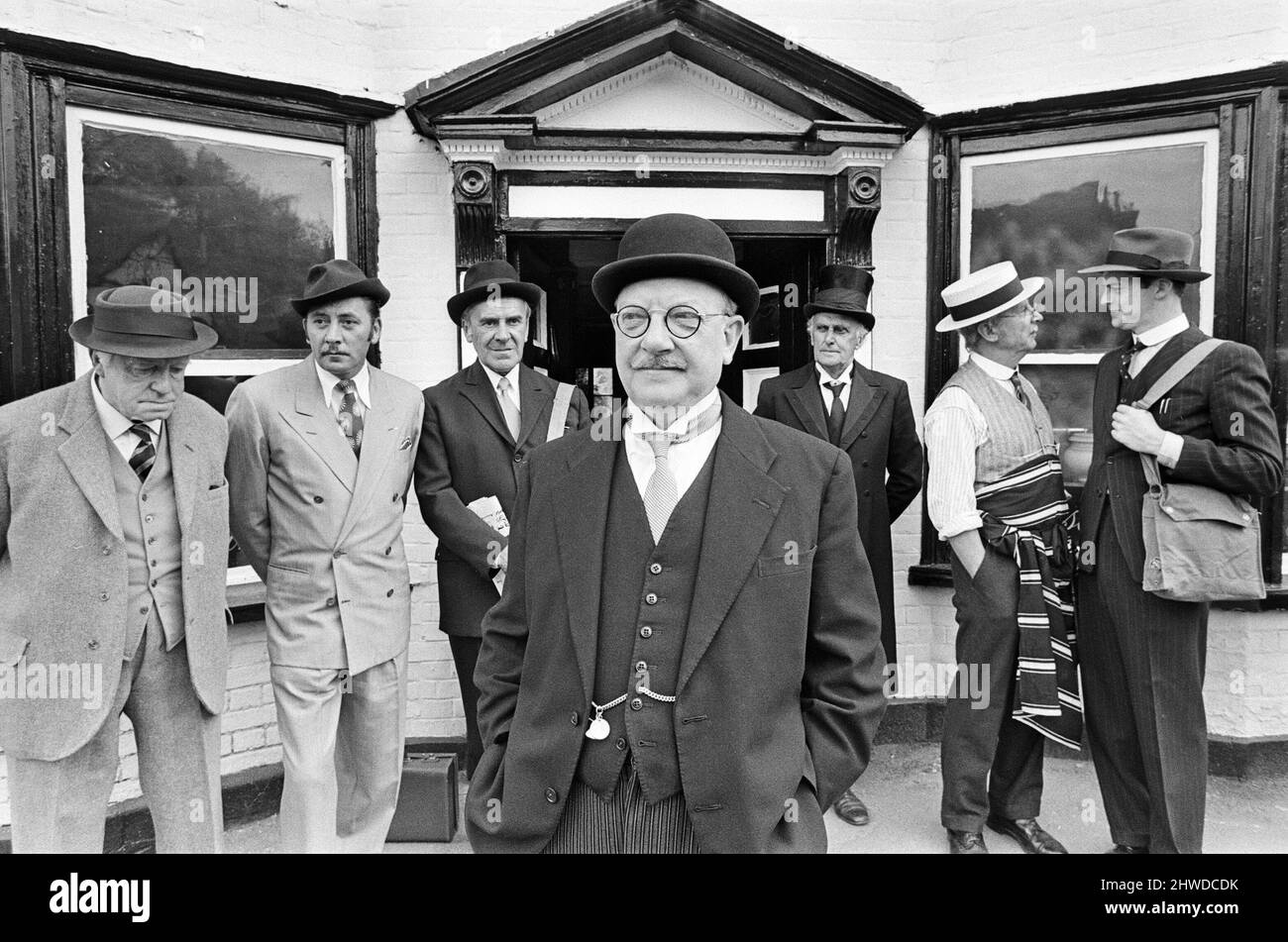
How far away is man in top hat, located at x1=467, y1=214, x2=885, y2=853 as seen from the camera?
183cm

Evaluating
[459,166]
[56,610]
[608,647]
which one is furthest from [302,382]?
[608,647]

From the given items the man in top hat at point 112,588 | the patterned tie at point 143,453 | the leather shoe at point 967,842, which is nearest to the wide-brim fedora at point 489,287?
the man in top hat at point 112,588

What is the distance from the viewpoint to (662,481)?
1978mm

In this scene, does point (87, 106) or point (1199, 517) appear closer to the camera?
point (1199, 517)

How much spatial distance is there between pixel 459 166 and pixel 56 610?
8.75 ft

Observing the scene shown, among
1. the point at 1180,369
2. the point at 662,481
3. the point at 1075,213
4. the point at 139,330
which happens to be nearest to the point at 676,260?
the point at 662,481

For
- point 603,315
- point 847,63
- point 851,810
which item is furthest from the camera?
point 603,315

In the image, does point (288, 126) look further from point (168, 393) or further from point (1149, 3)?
point (1149, 3)

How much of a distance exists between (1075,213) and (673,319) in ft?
12.1

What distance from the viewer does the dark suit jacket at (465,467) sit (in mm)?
3691

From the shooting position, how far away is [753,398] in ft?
18.6

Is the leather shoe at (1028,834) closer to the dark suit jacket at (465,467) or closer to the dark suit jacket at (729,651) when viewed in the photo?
the dark suit jacket at (729,651)

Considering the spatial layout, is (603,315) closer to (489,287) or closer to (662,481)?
(489,287)

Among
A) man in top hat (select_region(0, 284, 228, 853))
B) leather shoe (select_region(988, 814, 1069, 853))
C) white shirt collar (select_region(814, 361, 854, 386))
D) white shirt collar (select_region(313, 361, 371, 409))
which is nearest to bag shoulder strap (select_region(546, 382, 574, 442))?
white shirt collar (select_region(313, 361, 371, 409))
